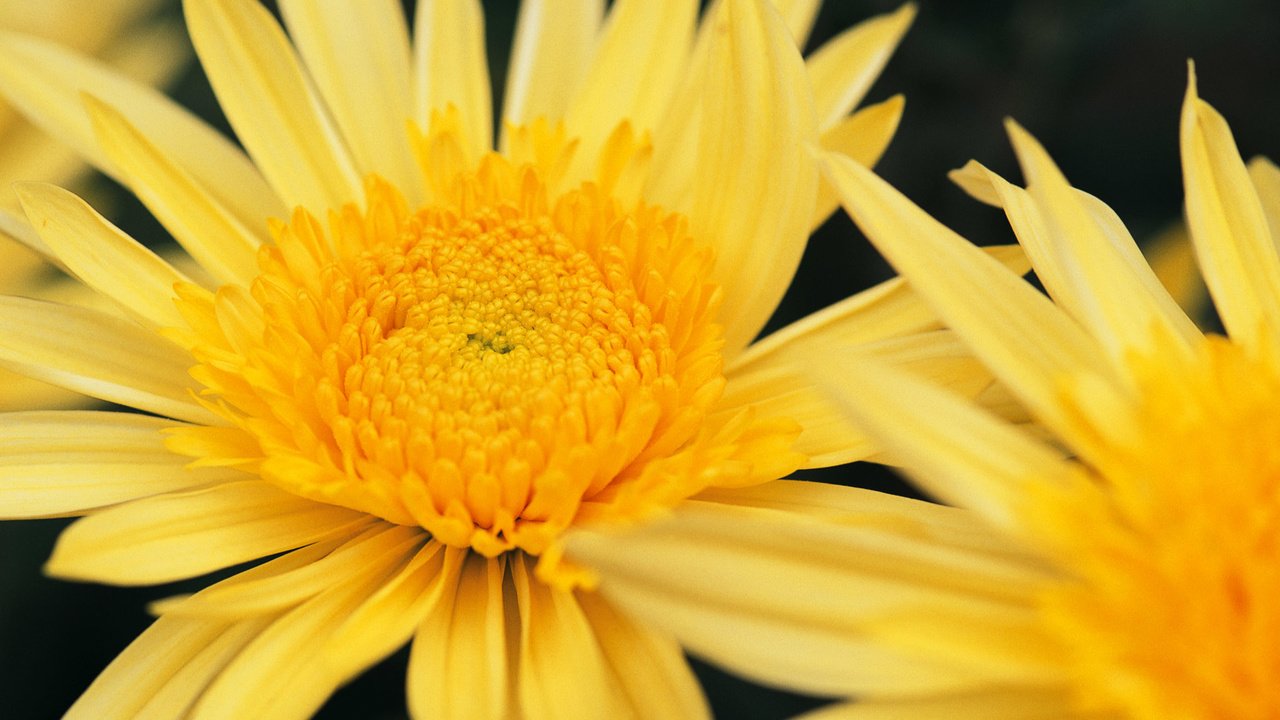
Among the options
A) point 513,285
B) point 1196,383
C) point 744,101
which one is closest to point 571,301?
point 513,285

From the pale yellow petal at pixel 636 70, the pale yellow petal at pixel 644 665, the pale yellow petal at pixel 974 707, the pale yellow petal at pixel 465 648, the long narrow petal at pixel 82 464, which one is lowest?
the pale yellow petal at pixel 974 707

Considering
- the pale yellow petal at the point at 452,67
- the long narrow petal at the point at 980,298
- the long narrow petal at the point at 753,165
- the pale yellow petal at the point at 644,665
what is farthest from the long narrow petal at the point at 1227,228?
the pale yellow petal at the point at 452,67

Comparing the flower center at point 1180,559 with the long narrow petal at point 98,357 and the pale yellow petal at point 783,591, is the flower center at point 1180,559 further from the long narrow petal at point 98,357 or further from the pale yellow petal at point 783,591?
the long narrow petal at point 98,357

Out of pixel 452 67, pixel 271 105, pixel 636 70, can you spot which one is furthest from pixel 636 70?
pixel 271 105

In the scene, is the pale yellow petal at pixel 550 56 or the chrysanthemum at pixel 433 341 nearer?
the chrysanthemum at pixel 433 341

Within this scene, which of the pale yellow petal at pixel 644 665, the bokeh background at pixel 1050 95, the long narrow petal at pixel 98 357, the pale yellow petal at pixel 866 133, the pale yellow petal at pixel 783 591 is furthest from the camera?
the bokeh background at pixel 1050 95
